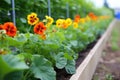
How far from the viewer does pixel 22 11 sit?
5.06 meters

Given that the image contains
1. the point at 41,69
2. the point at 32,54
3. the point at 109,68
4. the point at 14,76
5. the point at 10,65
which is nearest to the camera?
the point at 10,65

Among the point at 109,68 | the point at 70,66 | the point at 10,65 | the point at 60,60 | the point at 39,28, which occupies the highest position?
the point at 39,28

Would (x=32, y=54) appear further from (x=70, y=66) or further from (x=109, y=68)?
(x=109, y=68)

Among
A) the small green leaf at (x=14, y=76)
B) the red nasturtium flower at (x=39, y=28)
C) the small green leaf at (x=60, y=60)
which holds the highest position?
the red nasturtium flower at (x=39, y=28)

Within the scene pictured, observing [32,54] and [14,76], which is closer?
[14,76]

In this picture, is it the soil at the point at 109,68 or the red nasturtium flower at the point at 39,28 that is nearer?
the red nasturtium flower at the point at 39,28

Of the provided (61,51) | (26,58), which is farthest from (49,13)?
(26,58)

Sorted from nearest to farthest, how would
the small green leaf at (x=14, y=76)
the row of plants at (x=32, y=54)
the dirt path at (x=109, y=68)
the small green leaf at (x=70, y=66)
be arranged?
the row of plants at (x=32, y=54)
the small green leaf at (x=14, y=76)
the small green leaf at (x=70, y=66)
the dirt path at (x=109, y=68)

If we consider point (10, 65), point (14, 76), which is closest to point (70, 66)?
point (14, 76)

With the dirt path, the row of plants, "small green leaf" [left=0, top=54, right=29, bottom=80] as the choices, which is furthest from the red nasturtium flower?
the dirt path

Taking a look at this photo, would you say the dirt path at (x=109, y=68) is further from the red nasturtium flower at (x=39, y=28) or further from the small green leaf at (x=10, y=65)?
the small green leaf at (x=10, y=65)

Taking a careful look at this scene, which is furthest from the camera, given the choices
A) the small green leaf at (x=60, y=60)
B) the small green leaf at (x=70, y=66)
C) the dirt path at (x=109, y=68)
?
the dirt path at (x=109, y=68)

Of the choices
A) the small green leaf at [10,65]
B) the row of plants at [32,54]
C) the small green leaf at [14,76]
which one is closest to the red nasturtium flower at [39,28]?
the row of plants at [32,54]

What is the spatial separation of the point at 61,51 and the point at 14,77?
142 cm
